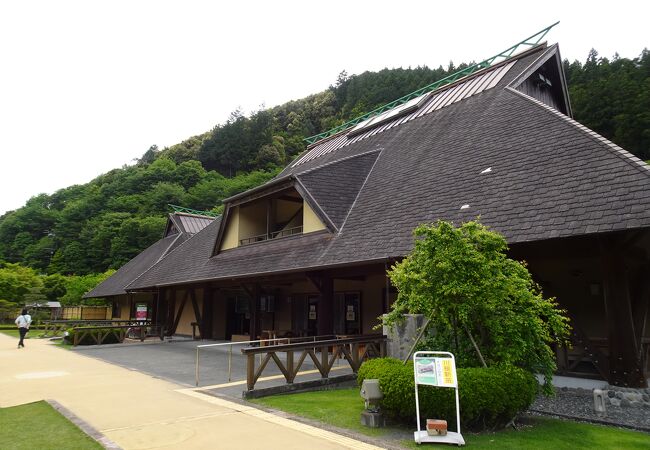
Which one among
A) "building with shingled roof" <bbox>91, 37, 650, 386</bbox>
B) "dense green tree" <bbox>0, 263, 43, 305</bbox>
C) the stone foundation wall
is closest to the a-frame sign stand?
the stone foundation wall

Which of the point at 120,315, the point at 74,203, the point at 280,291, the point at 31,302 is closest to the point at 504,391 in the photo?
the point at 280,291

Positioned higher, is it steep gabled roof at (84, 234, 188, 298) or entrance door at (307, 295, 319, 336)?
steep gabled roof at (84, 234, 188, 298)

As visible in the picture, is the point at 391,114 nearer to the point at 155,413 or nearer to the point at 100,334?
the point at 100,334

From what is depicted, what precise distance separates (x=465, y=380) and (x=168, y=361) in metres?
11.1

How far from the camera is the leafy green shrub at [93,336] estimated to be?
20031 millimetres

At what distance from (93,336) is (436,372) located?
18.9 metres

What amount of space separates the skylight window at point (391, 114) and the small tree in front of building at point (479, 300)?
14.5 metres

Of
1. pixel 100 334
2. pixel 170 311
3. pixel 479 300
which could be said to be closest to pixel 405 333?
pixel 479 300

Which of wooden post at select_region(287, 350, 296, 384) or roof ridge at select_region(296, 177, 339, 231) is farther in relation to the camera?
roof ridge at select_region(296, 177, 339, 231)

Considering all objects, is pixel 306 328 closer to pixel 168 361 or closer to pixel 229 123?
pixel 168 361

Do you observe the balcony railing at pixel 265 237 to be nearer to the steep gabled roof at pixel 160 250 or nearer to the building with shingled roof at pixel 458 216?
the building with shingled roof at pixel 458 216

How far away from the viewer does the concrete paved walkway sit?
5559mm

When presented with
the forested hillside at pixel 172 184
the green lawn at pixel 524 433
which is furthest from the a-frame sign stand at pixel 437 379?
the forested hillside at pixel 172 184

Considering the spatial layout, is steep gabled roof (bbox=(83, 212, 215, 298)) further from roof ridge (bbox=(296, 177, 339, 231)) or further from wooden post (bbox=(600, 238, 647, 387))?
wooden post (bbox=(600, 238, 647, 387))
